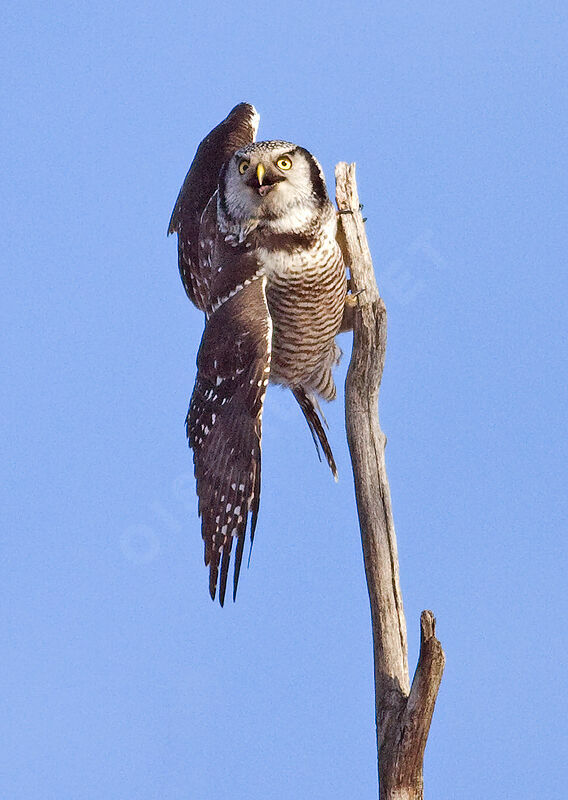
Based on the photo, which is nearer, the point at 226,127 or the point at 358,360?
the point at 358,360

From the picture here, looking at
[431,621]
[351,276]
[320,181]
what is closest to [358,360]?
[351,276]

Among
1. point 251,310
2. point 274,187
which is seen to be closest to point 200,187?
point 274,187

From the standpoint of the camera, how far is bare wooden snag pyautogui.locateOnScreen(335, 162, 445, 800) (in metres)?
3.07

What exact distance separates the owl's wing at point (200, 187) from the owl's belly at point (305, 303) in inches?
18.3

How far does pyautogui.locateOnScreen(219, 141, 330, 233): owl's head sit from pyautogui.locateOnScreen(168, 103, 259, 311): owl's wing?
48cm

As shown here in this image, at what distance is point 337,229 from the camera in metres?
3.49

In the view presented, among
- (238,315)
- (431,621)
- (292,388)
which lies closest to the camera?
(431,621)

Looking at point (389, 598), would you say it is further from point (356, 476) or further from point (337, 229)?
point (337, 229)

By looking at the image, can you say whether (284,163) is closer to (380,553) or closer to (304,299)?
(304,299)

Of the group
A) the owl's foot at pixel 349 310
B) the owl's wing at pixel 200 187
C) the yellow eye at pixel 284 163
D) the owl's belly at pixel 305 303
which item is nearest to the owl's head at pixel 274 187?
the yellow eye at pixel 284 163

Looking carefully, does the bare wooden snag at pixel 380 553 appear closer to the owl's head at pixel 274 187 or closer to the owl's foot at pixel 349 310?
the owl's foot at pixel 349 310

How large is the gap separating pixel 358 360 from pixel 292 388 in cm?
44

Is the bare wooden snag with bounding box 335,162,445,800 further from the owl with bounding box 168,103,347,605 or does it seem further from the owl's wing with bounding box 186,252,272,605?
the owl's wing with bounding box 186,252,272,605

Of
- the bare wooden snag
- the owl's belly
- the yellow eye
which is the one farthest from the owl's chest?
the yellow eye
